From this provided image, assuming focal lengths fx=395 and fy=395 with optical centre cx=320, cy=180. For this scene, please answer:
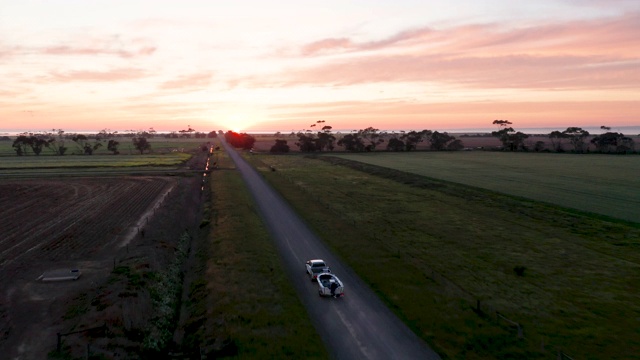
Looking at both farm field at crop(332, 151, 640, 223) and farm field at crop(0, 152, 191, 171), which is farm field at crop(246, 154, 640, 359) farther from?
farm field at crop(0, 152, 191, 171)

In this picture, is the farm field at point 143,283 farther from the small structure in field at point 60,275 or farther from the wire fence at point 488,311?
the wire fence at point 488,311

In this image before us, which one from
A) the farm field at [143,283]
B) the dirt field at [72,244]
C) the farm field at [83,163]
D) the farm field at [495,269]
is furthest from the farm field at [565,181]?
the farm field at [83,163]

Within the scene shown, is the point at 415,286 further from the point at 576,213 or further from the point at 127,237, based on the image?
the point at 576,213

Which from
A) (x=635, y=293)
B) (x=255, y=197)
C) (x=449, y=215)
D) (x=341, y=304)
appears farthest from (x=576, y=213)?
(x=255, y=197)

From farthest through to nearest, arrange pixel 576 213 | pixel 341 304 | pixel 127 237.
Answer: pixel 576 213, pixel 127 237, pixel 341 304

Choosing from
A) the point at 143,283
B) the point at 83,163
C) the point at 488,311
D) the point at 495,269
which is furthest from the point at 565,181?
the point at 83,163
